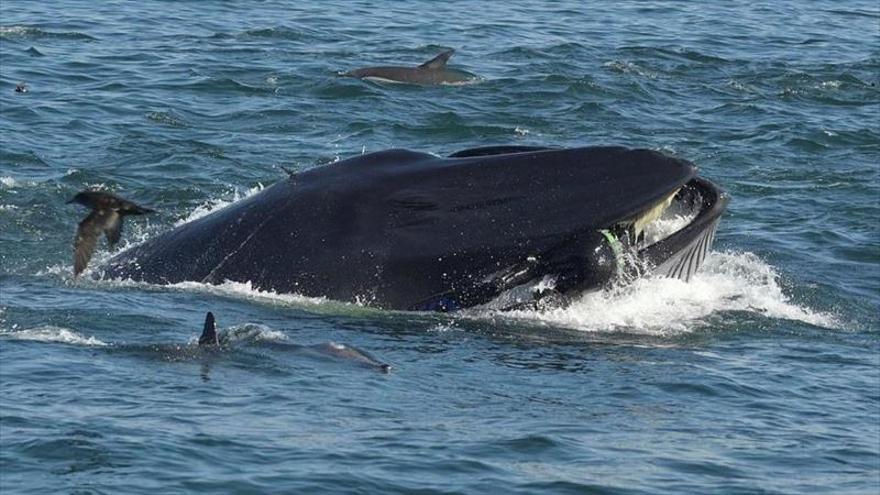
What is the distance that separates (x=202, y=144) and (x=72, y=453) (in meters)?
12.0

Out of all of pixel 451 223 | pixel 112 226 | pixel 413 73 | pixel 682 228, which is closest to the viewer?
pixel 451 223

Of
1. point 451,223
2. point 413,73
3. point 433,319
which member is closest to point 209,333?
point 433,319

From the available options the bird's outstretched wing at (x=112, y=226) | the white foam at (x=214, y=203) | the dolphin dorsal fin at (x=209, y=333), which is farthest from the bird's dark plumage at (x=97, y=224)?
the white foam at (x=214, y=203)

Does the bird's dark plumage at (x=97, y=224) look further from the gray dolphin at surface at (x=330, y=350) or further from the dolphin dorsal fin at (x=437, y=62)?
the dolphin dorsal fin at (x=437, y=62)

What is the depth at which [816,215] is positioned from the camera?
21.1 meters

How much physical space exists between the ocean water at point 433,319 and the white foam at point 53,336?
0.10ft

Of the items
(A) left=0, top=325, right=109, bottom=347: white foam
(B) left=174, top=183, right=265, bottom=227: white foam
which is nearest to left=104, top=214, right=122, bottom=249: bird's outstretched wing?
(A) left=0, top=325, right=109, bottom=347: white foam

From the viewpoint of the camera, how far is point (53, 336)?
1405 cm

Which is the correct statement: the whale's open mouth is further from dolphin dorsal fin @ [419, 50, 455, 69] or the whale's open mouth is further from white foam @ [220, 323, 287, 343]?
dolphin dorsal fin @ [419, 50, 455, 69]

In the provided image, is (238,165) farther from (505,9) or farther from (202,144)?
(505,9)

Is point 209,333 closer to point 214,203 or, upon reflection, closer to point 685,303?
point 685,303

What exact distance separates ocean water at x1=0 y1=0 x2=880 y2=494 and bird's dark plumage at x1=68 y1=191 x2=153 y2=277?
1.06 feet

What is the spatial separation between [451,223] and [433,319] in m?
0.75

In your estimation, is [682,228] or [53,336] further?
[53,336]
